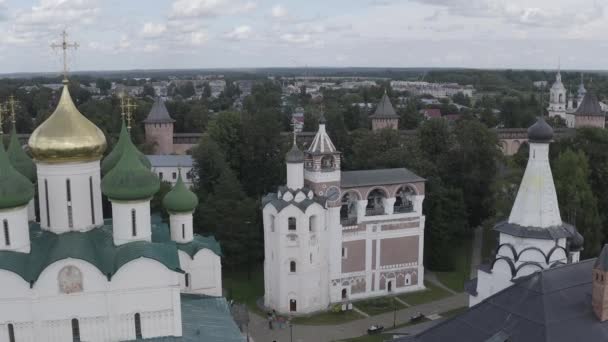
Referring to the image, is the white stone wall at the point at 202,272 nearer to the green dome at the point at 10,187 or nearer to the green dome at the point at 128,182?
the green dome at the point at 128,182

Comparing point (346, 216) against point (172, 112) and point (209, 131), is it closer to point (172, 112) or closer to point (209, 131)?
point (209, 131)

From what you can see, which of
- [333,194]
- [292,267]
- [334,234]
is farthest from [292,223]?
[333,194]

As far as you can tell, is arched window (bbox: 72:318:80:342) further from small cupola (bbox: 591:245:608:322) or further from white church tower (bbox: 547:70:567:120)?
white church tower (bbox: 547:70:567:120)

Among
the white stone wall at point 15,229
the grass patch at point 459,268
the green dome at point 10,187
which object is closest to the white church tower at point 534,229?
the grass patch at point 459,268

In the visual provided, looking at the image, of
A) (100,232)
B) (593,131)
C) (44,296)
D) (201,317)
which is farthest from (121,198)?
(593,131)

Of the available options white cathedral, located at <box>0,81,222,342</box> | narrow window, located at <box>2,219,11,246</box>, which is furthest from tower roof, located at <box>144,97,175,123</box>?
narrow window, located at <box>2,219,11,246</box>

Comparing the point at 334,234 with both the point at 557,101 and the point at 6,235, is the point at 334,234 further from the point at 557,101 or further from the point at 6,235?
the point at 557,101
